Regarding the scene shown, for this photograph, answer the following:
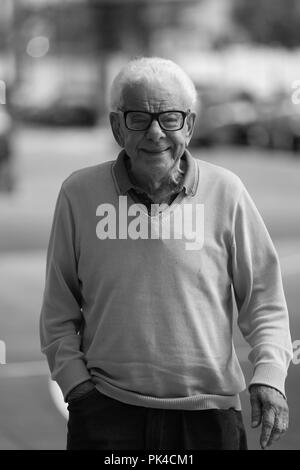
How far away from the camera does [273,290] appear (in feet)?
9.28

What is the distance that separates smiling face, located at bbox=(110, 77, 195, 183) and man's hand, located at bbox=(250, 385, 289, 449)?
586 mm

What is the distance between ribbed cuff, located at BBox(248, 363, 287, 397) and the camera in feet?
8.98

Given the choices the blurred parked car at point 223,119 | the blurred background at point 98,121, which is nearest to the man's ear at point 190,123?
the blurred background at point 98,121

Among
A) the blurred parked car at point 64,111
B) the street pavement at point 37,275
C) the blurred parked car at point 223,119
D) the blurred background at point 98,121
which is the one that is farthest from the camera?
the blurred parked car at point 64,111

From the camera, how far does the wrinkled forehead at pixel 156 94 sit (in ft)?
8.89

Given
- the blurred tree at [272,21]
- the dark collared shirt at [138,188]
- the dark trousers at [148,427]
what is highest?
the dark collared shirt at [138,188]

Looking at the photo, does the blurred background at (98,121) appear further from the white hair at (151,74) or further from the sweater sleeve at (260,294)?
the white hair at (151,74)

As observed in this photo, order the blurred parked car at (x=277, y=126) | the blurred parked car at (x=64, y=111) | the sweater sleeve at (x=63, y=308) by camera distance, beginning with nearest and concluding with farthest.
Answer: the sweater sleeve at (x=63, y=308)
the blurred parked car at (x=277, y=126)
the blurred parked car at (x=64, y=111)

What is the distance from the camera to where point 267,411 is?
8.93 feet

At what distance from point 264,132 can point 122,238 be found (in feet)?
94.3

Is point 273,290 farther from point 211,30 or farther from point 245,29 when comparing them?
point 211,30

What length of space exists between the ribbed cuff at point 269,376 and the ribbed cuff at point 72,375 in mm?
419

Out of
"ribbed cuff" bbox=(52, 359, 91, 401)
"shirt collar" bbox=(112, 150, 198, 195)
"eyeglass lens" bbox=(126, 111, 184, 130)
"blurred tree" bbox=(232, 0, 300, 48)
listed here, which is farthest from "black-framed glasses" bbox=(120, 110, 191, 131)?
"blurred tree" bbox=(232, 0, 300, 48)

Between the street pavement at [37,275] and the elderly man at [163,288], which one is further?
the street pavement at [37,275]
